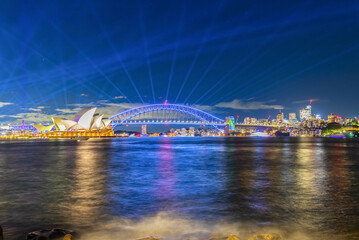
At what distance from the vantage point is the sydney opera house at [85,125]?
101 m

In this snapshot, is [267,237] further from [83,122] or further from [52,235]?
[83,122]

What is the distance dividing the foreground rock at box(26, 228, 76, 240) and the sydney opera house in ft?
318

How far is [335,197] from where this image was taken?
33.1 feet

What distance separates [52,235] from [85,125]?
104 metres

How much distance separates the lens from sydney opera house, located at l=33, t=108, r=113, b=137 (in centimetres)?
10119

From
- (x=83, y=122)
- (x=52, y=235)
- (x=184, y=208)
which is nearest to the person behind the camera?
(x=52, y=235)

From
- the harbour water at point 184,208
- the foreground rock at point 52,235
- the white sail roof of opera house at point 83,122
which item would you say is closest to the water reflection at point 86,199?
the harbour water at point 184,208

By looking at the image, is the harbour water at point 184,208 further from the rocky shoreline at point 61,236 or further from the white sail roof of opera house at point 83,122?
the white sail roof of opera house at point 83,122

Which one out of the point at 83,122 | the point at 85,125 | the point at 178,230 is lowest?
the point at 178,230

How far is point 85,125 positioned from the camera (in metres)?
105

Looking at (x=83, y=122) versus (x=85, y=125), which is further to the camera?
(x=85, y=125)

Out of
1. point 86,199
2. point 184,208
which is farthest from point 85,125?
point 184,208

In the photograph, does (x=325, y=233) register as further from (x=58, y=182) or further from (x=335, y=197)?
→ (x=58, y=182)

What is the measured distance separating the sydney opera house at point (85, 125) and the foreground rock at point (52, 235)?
97.0 metres
